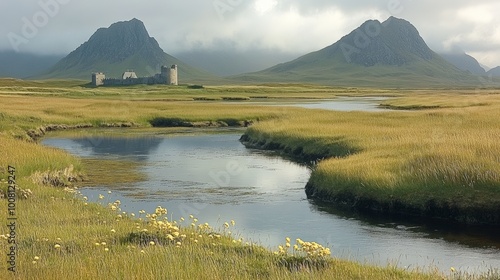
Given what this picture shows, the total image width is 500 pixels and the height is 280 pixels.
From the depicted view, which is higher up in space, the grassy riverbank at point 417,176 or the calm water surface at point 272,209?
the grassy riverbank at point 417,176

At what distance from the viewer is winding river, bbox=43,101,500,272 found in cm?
1939

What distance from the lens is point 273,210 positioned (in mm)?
26359

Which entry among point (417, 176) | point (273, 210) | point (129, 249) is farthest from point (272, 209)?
point (129, 249)

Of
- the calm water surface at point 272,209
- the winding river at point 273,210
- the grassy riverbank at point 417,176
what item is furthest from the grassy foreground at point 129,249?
the calm water surface at point 272,209

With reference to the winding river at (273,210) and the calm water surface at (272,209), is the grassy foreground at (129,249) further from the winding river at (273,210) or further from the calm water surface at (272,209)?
the calm water surface at (272,209)

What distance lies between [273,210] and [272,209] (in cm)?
24

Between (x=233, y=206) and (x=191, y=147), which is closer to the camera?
(x=233, y=206)

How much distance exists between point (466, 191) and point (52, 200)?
53.3 feet

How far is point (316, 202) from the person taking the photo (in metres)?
28.2

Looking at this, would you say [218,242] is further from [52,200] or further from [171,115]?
[171,115]

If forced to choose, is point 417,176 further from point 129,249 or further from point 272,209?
point 129,249

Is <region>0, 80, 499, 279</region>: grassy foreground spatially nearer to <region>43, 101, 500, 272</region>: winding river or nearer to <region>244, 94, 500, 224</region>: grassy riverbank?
<region>244, 94, 500, 224</region>: grassy riverbank

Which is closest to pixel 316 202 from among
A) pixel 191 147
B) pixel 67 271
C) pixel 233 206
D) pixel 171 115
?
pixel 233 206

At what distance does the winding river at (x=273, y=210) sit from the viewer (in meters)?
19.4
